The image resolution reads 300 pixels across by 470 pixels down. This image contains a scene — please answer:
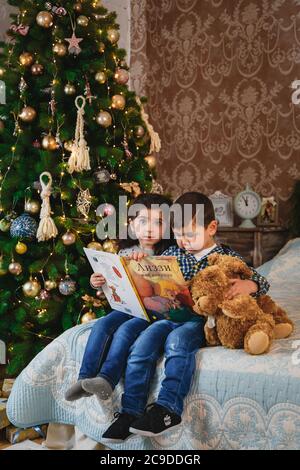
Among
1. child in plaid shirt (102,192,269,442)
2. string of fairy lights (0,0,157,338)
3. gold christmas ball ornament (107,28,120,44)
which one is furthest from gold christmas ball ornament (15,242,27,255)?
gold christmas ball ornament (107,28,120,44)

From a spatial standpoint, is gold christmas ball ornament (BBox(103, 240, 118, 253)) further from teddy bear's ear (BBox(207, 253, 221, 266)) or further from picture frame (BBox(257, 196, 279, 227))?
picture frame (BBox(257, 196, 279, 227))

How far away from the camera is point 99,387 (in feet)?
5.34

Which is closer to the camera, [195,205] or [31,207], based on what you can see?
[195,205]

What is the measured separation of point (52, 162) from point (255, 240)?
162cm

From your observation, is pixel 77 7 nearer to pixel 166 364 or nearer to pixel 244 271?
pixel 244 271

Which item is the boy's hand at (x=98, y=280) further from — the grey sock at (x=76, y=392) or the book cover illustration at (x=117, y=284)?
the grey sock at (x=76, y=392)

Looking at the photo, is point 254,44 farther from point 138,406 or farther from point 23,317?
point 138,406

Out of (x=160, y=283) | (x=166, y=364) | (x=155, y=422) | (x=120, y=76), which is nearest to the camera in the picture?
(x=155, y=422)

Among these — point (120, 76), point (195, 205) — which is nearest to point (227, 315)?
point (195, 205)

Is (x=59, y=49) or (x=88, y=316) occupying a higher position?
(x=59, y=49)

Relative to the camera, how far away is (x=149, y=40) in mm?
4246

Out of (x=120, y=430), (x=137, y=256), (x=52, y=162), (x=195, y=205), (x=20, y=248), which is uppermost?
(x=52, y=162)

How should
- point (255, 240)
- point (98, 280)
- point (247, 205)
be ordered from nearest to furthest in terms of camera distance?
point (98, 280) < point (255, 240) < point (247, 205)

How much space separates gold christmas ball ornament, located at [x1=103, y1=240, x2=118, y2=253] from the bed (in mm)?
855
